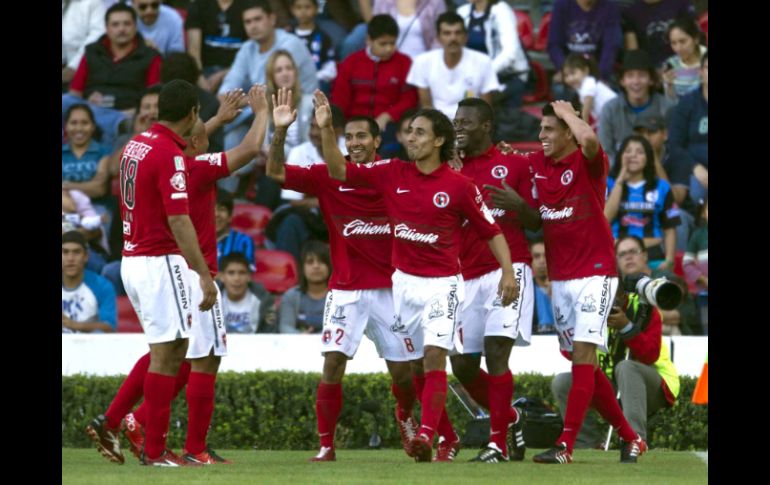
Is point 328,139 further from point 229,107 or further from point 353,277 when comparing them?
point 353,277

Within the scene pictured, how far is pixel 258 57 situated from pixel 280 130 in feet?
23.7

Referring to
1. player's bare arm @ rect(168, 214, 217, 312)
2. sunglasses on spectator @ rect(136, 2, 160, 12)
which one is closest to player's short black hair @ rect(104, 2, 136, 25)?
sunglasses on spectator @ rect(136, 2, 160, 12)

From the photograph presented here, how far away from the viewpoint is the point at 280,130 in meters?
9.82

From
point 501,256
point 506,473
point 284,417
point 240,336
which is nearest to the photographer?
point 506,473

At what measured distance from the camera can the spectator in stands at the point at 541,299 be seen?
15.2 metres

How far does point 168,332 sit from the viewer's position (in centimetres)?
916

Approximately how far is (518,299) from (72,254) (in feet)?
22.6

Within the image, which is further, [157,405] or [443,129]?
[443,129]

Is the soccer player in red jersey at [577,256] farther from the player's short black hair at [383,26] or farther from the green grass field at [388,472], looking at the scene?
the player's short black hair at [383,26]

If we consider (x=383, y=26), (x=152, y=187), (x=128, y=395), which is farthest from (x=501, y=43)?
(x=128, y=395)

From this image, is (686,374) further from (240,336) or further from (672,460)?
(240,336)

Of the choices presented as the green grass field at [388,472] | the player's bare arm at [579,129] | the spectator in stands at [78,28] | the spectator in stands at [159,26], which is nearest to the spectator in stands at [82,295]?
Answer: the spectator in stands at [78,28]
